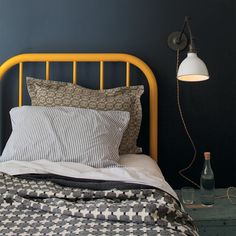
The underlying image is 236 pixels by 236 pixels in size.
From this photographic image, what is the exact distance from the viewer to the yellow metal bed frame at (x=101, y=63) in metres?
1.88

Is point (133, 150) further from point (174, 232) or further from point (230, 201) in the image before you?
point (174, 232)

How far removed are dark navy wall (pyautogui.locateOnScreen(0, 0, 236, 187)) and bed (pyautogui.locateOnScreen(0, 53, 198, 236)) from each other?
14cm

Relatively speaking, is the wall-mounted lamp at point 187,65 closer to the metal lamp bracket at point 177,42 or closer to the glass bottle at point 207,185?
the metal lamp bracket at point 177,42

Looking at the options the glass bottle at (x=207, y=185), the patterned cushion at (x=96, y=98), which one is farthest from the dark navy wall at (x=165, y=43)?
the glass bottle at (x=207, y=185)

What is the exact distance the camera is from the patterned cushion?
1.73m

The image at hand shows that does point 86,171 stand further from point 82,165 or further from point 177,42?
point 177,42

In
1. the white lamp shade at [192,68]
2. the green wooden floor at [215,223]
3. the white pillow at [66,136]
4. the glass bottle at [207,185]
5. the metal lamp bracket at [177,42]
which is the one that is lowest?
the green wooden floor at [215,223]

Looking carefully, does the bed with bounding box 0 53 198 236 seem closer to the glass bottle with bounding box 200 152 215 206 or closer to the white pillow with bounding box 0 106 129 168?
the white pillow with bounding box 0 106 129 168

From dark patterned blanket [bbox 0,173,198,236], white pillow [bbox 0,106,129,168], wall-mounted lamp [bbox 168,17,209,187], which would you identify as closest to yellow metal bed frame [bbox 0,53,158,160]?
wall-mounted lamp [bbox 168,17,209,187]

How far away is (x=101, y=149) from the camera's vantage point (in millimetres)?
1483

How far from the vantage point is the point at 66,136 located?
1.51 metres

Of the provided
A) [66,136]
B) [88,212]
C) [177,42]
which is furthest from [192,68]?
[88,212]

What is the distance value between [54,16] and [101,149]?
0.97 m

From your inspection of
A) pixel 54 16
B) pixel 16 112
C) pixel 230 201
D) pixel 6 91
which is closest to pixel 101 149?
pixel 16 112
